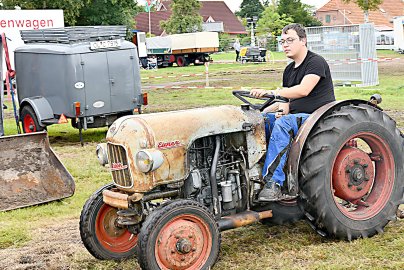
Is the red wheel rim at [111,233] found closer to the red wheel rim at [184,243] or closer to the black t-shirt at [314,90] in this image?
the red wheel rim at [184,243]

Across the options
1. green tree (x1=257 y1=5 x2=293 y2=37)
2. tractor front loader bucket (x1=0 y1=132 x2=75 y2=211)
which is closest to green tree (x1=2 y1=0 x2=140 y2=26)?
tractor front loader bucket (x1=0 y1=132 x2=75 y2=211)

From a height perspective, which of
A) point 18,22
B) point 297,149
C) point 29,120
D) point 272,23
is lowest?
point 29,120

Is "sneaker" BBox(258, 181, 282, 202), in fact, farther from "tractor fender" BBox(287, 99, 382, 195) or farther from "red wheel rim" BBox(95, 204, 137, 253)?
"red wheel rim" BBox(95, 204, 137, 253)

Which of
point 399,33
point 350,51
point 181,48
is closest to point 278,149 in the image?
point 350,51

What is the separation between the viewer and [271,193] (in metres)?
5.85

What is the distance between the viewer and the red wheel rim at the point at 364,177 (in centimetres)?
609

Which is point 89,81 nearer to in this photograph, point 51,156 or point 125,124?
point 51,156

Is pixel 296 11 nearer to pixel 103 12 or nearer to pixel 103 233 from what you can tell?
pixel 103 12

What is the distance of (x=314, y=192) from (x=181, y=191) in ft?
3.66

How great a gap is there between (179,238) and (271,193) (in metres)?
1.05

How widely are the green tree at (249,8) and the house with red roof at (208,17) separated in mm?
9601

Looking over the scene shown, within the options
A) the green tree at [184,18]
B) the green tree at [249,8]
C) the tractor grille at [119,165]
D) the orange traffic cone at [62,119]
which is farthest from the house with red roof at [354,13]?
the tractor grille at [119,165]

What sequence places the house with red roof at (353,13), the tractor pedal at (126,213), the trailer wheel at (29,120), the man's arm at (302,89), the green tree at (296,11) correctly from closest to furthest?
1. the tractor pedal at (126,213)
2. the man's arm at (302,89)
3. the trailer wheel at (29,120)
4. the green tree at (296,11)
5. the house with red roof at (353,13)

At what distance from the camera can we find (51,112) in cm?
1306
